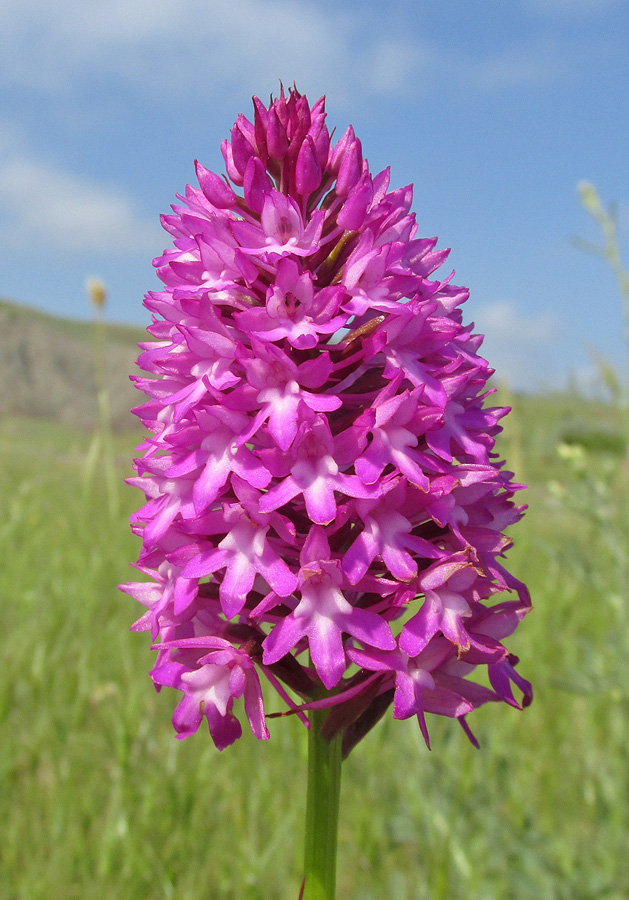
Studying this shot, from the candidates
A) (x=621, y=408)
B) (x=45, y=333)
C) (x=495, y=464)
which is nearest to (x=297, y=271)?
(x=495, y=464)

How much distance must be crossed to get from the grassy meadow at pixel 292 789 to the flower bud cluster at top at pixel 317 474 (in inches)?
42.2

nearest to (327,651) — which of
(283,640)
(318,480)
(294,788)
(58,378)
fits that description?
(283,640)

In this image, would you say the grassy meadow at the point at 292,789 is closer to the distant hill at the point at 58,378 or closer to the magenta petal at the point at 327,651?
the magenta petal at the point at 327,651

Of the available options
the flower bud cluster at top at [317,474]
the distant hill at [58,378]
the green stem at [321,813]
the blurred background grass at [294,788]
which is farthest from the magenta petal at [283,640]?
the distant hill at [58,378]

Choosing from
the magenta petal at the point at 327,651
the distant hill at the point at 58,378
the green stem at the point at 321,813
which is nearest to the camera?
the magenta petal at the point at 327,651

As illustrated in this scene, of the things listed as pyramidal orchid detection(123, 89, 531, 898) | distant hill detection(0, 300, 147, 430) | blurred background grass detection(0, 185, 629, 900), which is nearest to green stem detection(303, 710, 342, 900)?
pyramidal orchid detection(123, 89, 531, 898)

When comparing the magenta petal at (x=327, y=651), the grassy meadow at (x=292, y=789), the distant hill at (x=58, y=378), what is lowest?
the grassy meadow at (x=292, y=789)

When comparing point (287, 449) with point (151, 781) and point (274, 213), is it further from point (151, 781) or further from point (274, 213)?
point (151, 781)

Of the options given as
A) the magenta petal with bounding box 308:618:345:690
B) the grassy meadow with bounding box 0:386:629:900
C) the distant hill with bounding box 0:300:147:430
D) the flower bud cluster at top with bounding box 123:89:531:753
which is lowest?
the grassy meadow with bounding box 0:386:629:900

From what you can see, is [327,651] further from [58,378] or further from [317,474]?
[58,378]

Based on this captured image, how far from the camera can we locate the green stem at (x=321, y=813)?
1207 mm

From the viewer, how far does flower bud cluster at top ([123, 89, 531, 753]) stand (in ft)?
3.76

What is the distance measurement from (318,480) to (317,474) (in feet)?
0.04

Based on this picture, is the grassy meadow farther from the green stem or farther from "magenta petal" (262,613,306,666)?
"magenta petal" (262,613,306,666)
